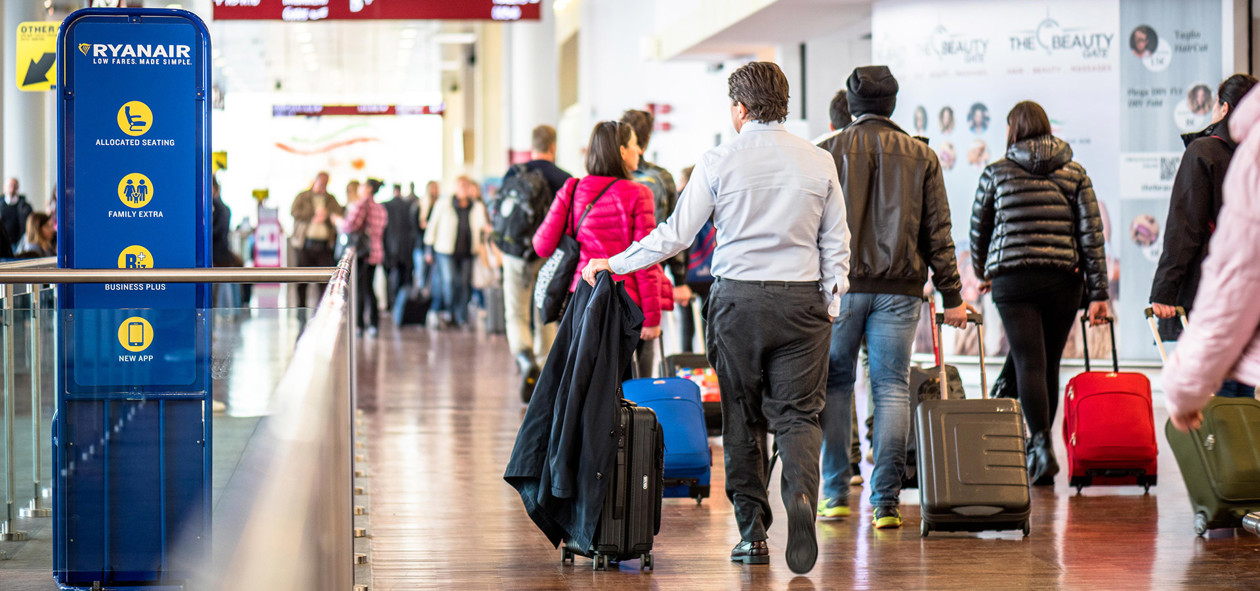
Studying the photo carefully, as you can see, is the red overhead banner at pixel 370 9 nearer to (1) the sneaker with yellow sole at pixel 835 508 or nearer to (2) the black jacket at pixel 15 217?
(2) the black jacket at pixel 15 217

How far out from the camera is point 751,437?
452 cm

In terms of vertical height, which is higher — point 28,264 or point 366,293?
point 28,264

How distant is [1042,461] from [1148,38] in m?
4.48

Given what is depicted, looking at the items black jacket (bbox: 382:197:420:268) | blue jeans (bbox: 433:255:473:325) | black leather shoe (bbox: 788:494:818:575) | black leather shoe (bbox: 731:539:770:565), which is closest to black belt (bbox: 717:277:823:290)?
black leather shoe (bbox: 788:494:818:575)

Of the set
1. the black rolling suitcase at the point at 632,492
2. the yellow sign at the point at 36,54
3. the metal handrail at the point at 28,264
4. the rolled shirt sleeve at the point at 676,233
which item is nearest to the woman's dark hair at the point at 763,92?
the rolled shirt sleeve at the point at 676,233

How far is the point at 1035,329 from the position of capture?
19.6 feet

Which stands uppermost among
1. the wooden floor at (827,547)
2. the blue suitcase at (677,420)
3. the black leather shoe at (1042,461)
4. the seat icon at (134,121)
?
the seat icon at (134,121)

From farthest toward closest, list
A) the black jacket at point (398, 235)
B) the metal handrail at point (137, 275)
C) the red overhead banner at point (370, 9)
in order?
the black jacket at point (398, 235)
the red overhead banner at point (370, 9)
the metal handrail at point (137, 275)

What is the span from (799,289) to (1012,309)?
1973mm

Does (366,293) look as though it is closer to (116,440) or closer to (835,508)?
(835,508)

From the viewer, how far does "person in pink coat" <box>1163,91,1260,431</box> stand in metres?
2.38

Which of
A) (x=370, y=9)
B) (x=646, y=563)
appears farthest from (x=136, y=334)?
(x=370, y=9)

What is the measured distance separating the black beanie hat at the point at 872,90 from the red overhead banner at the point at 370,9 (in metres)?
8.29

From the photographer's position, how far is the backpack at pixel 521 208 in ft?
28.8
